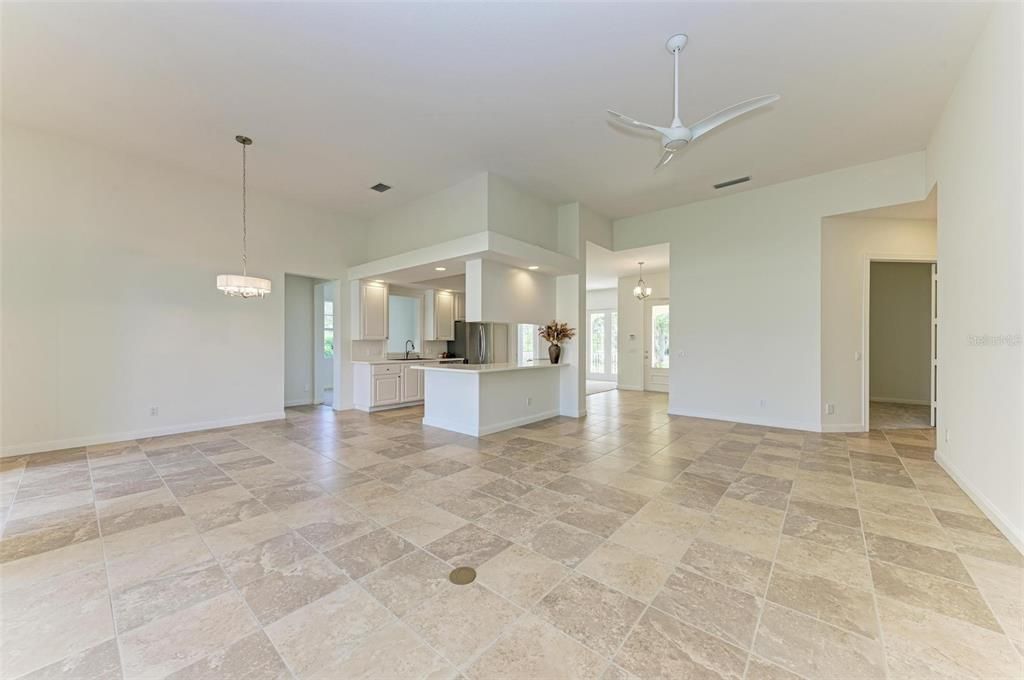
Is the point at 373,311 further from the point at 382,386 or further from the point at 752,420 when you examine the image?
the point at 752,420

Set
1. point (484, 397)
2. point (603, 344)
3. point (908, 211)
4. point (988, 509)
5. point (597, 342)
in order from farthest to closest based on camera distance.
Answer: point (597, 342) < point (603, 344) < point (484, 397) < point (908, 211) < point (988, 509)

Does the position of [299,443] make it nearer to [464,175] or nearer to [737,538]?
[464,175]

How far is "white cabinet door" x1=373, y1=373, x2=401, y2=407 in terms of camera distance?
7.10 meters

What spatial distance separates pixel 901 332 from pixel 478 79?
9.29 metres

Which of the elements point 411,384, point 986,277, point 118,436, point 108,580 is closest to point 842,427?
point 986,277

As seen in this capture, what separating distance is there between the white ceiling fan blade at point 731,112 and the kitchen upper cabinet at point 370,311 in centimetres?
591

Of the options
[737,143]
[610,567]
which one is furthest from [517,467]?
[737,143]

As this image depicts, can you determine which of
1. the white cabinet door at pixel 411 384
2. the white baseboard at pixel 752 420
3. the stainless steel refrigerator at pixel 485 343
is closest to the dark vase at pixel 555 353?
the stainless steel refrigerator at pixel 485 343

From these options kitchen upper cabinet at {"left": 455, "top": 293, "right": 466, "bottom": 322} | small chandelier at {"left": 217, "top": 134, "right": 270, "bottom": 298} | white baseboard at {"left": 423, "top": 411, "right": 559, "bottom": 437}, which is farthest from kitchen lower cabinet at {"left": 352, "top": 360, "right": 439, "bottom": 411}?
small chandelier at {"left": 217, "top": 134, "right": 270, "bottom": 298}

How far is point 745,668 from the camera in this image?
1.49 metres

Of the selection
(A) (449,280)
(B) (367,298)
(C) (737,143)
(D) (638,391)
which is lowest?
A: (D) (638,391)

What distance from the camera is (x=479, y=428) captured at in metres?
5.14

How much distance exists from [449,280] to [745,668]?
759cm

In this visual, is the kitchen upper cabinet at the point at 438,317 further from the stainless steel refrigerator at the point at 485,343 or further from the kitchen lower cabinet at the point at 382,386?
the kitchen lower cabinet at the point at 382,386
